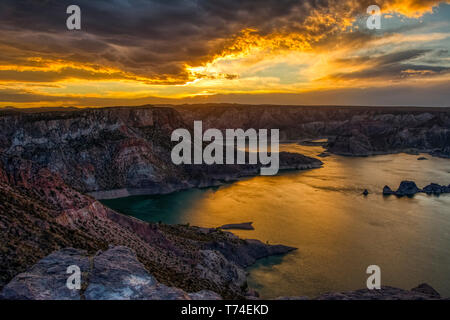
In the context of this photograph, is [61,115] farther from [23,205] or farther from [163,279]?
[163,279]

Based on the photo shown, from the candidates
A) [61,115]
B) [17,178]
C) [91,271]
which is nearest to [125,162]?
[61,115]

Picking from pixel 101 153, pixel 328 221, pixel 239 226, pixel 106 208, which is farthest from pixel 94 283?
pixel 101 153

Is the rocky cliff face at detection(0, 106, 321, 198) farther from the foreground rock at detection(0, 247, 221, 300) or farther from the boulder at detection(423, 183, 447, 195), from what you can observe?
the foreground rock at detection(0, 247, 221, 300)

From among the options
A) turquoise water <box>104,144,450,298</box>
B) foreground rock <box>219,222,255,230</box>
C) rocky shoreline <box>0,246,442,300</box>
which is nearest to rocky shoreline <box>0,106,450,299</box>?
rocky shoreline <box>0,246,442,300</box>

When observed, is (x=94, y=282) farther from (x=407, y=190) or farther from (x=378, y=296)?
(x=407, y=190)

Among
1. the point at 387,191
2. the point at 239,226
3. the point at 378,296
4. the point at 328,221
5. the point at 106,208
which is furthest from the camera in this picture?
the point at 387,191

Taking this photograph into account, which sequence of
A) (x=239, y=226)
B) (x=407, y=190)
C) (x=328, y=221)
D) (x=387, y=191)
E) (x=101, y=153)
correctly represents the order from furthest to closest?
(x=101, y=153), (x=387, y=191), (x=407, y=190), (x=328, y=221), (x=239, y=226)

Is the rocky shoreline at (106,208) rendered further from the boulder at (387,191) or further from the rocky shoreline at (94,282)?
the boulder at (387,191)
